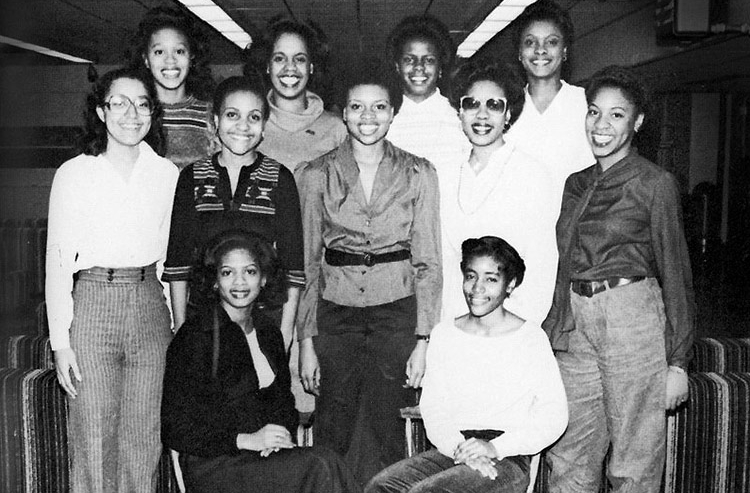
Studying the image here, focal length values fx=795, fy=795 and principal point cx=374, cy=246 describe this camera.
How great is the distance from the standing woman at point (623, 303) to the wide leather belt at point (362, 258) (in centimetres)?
64

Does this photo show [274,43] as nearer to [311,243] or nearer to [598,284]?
[311,243]

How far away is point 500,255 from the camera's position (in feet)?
9.54

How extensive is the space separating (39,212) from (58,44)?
7.69 feet

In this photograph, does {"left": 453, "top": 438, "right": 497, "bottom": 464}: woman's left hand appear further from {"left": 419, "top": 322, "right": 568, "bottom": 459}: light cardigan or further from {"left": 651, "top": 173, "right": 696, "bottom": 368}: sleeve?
{"left": 651, "top": 173, "right": 696, "bottom": 368}: sleeve

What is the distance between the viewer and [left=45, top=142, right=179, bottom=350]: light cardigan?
288 centimetres

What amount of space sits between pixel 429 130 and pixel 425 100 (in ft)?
0.48

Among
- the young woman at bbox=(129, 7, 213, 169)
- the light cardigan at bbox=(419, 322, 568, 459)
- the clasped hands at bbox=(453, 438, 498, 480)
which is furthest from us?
the young woman at bbox=(129, 7, 213, 169)

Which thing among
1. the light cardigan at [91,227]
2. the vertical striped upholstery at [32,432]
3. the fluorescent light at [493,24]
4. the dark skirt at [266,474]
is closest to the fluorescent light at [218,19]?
the fluorescent light at [493,24]

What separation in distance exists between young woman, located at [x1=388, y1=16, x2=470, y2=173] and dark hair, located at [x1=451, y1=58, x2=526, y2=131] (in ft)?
0.81

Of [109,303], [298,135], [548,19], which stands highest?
[548,19]

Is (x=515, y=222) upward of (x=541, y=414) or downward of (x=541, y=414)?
upward

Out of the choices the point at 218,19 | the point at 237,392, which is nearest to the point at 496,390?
the point at 237,392

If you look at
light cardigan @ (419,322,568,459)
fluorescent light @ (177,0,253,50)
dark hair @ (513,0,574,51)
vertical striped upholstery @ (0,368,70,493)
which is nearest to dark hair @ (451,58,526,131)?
dark hair @ (513,0,574,51)

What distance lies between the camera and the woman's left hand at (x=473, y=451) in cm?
270
